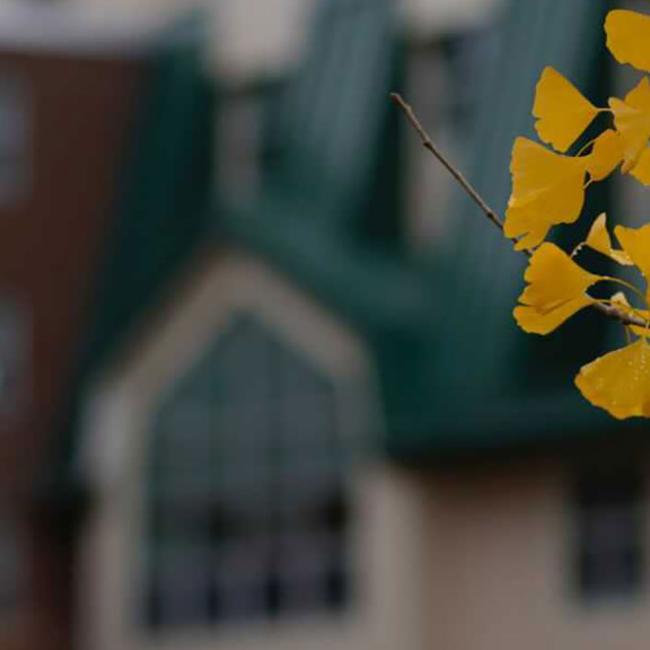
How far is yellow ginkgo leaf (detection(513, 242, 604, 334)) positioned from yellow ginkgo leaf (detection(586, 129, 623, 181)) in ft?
0.26

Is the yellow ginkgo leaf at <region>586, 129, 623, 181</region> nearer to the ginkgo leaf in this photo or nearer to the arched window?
the ginkgo leaf

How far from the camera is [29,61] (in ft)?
105

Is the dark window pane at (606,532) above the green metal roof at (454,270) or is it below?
below

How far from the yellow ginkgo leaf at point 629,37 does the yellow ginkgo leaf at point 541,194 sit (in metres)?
0.12

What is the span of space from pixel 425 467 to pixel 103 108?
7485mm

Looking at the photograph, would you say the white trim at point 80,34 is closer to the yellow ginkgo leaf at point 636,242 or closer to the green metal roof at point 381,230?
the green metal roof at point 381,230

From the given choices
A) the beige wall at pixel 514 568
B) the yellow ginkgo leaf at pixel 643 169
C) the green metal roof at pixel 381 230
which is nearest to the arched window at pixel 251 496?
the green metal roof at pixel 381 230

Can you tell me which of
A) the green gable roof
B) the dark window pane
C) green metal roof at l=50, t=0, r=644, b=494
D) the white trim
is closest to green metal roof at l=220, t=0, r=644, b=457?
green metal roof at l=50, t=0, r=644, b=494

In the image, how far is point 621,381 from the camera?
2.28 metres

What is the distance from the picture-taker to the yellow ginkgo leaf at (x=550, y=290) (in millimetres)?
2271

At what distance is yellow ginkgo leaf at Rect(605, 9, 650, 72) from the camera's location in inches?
84.7

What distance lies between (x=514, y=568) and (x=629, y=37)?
77.0ft

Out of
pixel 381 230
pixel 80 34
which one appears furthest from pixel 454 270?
pixel 80 34

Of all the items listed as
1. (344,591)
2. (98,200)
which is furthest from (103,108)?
(344,591)
